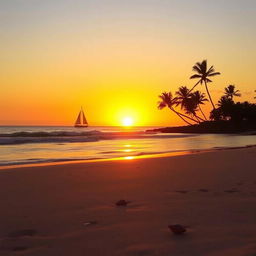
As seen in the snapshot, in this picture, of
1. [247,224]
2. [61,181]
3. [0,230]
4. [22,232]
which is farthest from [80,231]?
[61,181]

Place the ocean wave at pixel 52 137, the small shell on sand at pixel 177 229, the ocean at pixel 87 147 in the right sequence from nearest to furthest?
the small shell on sand at pixel 177 229 < the ocean at pixel 87 147 < the ocean wave at pixel 52 137

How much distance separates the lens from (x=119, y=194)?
5598 mm

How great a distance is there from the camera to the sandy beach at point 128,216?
312 cm

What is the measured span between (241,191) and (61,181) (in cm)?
330

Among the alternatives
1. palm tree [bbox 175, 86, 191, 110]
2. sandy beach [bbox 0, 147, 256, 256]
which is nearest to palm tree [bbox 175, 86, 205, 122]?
palm tree [bbox 175, 86, 191, 110]

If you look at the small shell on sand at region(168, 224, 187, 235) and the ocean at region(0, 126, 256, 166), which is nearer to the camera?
the small shell on sand at region(168, 224, 187, 235)

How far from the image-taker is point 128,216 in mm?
4148

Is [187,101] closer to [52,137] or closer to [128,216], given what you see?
[52,137]

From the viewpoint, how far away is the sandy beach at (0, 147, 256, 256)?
312 centimetres

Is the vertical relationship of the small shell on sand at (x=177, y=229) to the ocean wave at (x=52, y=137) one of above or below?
below

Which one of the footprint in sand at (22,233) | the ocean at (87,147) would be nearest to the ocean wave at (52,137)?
the ocean at (87,147)

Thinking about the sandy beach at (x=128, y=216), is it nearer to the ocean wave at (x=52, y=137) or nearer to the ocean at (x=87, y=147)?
the ocean at (x=87, y=147)

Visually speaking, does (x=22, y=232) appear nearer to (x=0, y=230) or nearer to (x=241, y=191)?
(x=0, y=230)

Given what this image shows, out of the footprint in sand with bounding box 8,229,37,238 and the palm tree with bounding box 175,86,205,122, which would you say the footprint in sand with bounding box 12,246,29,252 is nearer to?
the footprint in sand with bounding box 8,229,37,238
